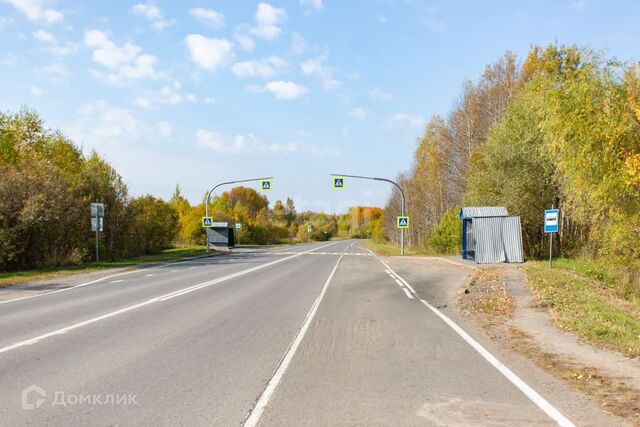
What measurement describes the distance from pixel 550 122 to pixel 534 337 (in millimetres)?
11151

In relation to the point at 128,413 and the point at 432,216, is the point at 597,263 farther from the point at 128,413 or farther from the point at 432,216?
the point at 432,216

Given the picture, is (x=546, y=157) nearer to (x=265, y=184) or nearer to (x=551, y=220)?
(x=551, y=220)

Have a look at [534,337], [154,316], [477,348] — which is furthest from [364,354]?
[154,316]

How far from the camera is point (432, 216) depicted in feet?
183

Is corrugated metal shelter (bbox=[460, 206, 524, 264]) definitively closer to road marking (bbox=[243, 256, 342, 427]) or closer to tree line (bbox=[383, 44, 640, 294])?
tree line (bbox=[383, 44, 640, 294])

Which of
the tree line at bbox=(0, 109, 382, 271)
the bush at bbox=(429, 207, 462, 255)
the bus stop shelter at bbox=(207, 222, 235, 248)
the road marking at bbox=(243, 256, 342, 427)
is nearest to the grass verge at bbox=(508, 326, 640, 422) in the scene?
the road marking at bbox=(243, 256, 342, 427)

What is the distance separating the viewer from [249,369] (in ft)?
21.5

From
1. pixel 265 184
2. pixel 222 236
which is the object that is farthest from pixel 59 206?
pixel 222 236

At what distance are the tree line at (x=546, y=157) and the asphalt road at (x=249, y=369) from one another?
891 centimetres

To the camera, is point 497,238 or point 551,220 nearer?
point 551,220

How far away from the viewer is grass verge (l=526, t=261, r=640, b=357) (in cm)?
861

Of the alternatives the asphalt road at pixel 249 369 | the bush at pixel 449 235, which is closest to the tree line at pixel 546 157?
the bush at pixel 449 235

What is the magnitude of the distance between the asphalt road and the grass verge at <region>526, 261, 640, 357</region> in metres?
2.33

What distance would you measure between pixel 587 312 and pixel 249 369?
8378 millimetres
